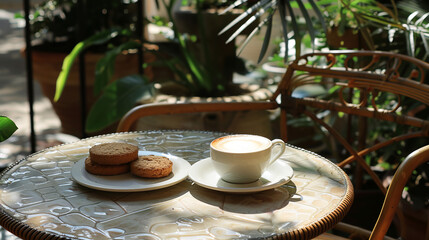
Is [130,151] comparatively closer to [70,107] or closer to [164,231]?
[164,231]

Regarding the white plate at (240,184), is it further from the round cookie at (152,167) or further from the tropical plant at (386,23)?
the tropical plant at (386,23)

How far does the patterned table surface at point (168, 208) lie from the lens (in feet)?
2.72

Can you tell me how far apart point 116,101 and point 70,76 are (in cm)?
77

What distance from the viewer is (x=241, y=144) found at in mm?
1014

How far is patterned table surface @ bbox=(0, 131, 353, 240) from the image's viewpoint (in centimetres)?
83

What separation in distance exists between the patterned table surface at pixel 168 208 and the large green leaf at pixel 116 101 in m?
1.02

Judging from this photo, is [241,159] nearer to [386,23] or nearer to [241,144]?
[241,144]

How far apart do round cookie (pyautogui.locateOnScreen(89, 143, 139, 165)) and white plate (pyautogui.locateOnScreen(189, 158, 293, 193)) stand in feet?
0.38

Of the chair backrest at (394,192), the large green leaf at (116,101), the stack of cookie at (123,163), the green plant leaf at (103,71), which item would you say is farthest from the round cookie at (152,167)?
the green plant leaf at (103,71)

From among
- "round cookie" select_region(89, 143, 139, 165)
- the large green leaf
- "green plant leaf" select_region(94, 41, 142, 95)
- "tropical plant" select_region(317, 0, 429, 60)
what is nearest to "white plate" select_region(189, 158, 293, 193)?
"round cookie" select_region(89, 143, 139, 165)

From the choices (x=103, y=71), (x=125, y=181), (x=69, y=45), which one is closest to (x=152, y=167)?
(x=125, y=181)

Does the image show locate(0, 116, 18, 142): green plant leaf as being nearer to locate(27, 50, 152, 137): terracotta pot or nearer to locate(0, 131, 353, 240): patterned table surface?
locate(0, 131, 353, 240): patterned table surface

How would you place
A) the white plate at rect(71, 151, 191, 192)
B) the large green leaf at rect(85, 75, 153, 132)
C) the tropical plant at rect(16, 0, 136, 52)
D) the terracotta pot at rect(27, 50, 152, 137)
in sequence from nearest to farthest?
1. the white plate at rect(71, 151, 191, 192)
2. the large green leaf at rect(85, 75, 153, 132)
3. the terracotta pot at rect(27, 50, 152, 137)
4. the tropical plant at rect(16, 0, 136, 52)

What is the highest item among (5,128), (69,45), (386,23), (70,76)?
(386,23)
